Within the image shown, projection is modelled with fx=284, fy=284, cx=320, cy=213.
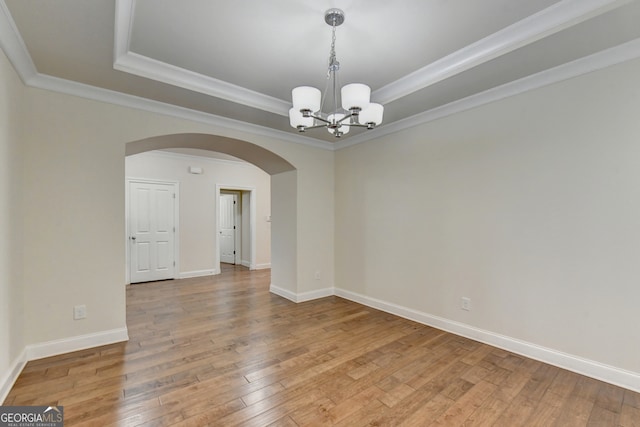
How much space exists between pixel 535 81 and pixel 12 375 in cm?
499

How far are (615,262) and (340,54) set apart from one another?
2797mm

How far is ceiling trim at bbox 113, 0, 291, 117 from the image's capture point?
2.03 metres

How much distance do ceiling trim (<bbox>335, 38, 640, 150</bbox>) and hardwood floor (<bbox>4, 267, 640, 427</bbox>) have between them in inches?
98.7

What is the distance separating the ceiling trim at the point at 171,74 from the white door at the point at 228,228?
5.07 meters

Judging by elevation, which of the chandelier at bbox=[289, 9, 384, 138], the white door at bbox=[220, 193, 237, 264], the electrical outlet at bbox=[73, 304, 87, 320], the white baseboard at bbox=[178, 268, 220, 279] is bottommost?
the white baseboard at bbox=[178, 268, 220, 279]

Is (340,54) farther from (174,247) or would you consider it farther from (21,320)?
(174,247)

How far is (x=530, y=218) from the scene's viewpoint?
8.74 ft

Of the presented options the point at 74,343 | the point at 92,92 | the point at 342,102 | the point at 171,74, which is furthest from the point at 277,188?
the point at 74,343

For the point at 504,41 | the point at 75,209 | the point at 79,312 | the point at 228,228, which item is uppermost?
the point at 504,41

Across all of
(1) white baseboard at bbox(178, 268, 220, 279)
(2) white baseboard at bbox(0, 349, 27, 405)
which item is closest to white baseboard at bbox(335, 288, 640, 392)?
(2) white baseboard at bbox(0, 349, 27, 405)

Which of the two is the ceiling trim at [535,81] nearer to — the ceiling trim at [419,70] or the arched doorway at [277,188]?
the ceiling trim at [419,70]

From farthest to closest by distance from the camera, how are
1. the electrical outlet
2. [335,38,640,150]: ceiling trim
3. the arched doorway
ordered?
1. the arched doorway
2. the electrical outlet
3. [335,38,640,150]: ceiling trim

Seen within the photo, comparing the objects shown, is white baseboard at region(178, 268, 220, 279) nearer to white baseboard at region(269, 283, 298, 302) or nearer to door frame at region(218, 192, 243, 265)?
door frame at region(218, 192, 243, 265)

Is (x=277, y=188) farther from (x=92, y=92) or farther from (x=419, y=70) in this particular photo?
(x=419, y=70)
